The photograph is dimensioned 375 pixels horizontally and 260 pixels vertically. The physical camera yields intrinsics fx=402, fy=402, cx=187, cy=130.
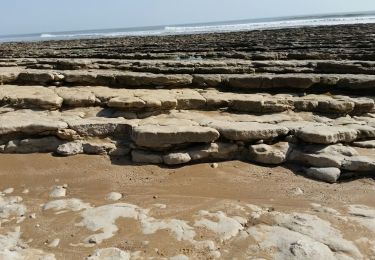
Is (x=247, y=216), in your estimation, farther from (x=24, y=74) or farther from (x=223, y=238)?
(x=24, y=74)

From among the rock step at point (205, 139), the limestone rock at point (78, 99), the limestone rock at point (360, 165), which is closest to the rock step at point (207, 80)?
the limestone rock at point (78, 99)

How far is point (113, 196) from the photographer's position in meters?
3.98

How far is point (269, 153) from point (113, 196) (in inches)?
72.5

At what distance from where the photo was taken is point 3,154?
4996 millimetres

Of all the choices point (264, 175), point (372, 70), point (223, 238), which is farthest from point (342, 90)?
point (223, 238)

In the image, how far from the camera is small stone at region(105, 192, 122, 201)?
3941 millimetres

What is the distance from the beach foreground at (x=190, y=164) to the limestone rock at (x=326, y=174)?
0.01m

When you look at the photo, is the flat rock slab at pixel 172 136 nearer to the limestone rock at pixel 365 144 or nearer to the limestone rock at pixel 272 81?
the limestone rock at pixel 365 144

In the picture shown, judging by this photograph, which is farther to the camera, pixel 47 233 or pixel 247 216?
pixel 247 216

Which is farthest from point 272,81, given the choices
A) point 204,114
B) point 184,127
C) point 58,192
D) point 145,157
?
point 58,192

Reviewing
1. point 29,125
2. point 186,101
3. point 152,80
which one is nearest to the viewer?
point 29,125

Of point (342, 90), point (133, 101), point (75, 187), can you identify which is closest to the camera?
point (75, 187)

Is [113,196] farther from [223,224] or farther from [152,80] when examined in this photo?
[152,80]

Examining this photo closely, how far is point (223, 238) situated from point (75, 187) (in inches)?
71.7
